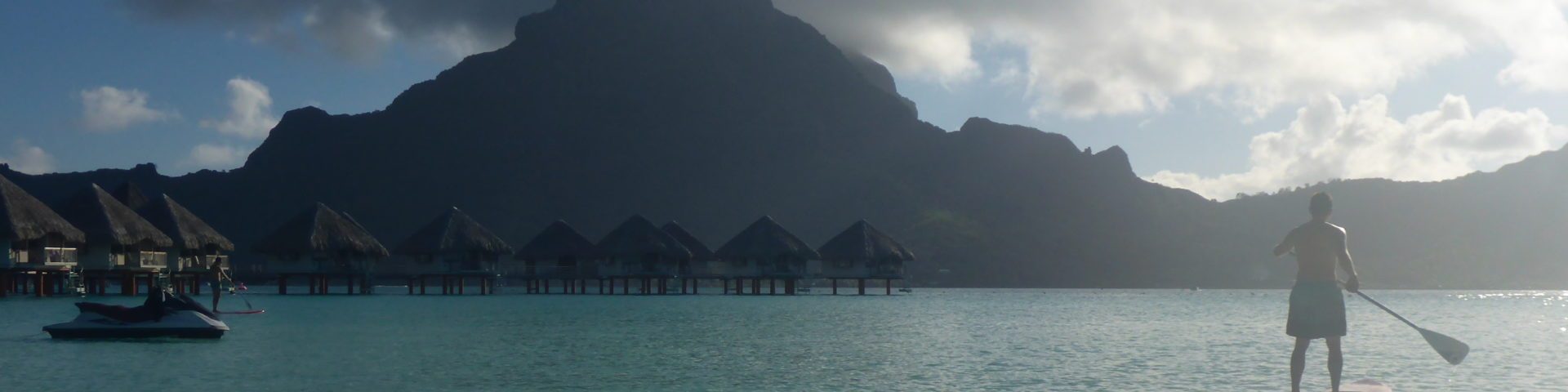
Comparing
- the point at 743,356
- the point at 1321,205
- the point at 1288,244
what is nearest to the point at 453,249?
the point at 743,356

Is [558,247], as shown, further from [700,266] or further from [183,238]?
[183,238]

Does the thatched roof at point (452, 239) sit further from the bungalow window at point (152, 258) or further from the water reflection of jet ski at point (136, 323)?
the water reflection of jet ski at point (136, 323)

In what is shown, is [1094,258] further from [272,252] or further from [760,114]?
[272,252]

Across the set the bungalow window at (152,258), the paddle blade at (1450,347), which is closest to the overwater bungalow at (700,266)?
the bungalow window at (152,258)

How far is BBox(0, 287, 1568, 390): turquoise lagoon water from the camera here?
14.8 meters

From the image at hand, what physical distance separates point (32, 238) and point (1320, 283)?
A: 43.8 meters

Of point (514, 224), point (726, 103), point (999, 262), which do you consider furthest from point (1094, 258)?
point (514, 224)

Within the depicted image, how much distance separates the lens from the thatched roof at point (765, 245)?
63.3m

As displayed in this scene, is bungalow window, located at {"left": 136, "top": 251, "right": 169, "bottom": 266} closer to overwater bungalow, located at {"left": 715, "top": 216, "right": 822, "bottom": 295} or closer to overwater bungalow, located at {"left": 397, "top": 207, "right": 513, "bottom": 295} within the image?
overwater bungalow, located at {"left": 397, "top": 207, "right": 513, "bottom": 295}

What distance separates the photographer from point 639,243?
63281 mm

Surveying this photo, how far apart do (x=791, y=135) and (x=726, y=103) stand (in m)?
8.95

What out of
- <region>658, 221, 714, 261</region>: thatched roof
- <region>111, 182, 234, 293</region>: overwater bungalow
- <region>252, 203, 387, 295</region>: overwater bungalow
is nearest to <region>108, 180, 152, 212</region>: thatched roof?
<region>111, 182, 234, 293</region>: overwater bungalow

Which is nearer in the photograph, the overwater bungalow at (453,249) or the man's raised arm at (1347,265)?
the man's raised arm at (1347,265)

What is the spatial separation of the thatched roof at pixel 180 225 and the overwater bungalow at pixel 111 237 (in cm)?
166
